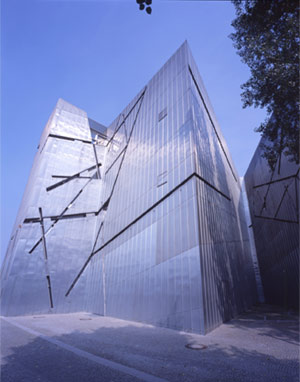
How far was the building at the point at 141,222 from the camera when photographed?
30.5 ft

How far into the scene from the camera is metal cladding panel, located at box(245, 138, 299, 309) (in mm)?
14469

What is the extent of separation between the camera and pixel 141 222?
13.0 m

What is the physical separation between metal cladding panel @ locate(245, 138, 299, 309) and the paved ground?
31.2 feet

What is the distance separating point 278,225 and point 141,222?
1245cm

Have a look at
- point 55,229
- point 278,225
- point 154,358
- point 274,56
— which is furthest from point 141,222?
point 278,225

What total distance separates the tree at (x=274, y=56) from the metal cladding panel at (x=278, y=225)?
18.5ft

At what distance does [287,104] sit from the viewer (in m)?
9.22

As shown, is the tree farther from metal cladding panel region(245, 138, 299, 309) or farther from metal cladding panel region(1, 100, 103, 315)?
metal cladding panel region(1, 100, 103, 315)

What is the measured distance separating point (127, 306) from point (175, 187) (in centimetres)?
724

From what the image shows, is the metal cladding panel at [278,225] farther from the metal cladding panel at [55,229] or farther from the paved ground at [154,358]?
the metal cladding panel at [55,229]

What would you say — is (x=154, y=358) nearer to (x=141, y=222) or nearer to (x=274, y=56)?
(x=141, y=222)

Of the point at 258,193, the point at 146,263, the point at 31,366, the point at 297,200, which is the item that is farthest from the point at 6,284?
the point at 258,193

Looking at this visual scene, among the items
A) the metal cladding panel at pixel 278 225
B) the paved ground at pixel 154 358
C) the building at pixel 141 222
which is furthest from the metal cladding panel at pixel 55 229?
the metal cladding panel at pixel 278 225

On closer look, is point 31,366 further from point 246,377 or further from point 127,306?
point 127,306
